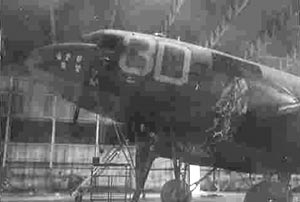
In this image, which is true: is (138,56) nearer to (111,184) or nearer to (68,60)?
(68,60)

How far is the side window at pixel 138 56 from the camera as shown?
7.52m

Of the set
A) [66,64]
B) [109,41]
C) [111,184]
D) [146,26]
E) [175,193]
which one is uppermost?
[146,26]

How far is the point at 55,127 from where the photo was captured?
16.8 meters

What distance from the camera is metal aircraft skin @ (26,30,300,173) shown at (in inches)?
300

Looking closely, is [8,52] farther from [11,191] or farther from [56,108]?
[11,191]

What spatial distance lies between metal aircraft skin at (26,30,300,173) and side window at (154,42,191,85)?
0.05ft

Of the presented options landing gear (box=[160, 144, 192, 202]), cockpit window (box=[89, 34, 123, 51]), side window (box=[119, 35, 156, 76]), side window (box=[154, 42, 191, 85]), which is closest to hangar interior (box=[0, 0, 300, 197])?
landing gear (box=[160, 144, 192, 202])

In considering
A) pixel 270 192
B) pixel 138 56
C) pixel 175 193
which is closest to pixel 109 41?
pixel 138 56

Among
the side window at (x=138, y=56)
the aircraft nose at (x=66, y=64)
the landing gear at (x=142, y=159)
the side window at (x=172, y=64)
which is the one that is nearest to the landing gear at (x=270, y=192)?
the landing gear at (x=142, y=159)

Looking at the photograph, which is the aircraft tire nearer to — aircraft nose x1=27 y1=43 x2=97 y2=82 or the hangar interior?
the hangar interior

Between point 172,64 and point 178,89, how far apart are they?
1.42 feet

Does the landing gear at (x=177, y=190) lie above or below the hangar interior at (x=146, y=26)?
below

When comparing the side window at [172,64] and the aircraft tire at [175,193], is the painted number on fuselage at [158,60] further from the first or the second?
the aircraft tire at [175,193]

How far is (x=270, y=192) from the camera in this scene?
9.30 m
